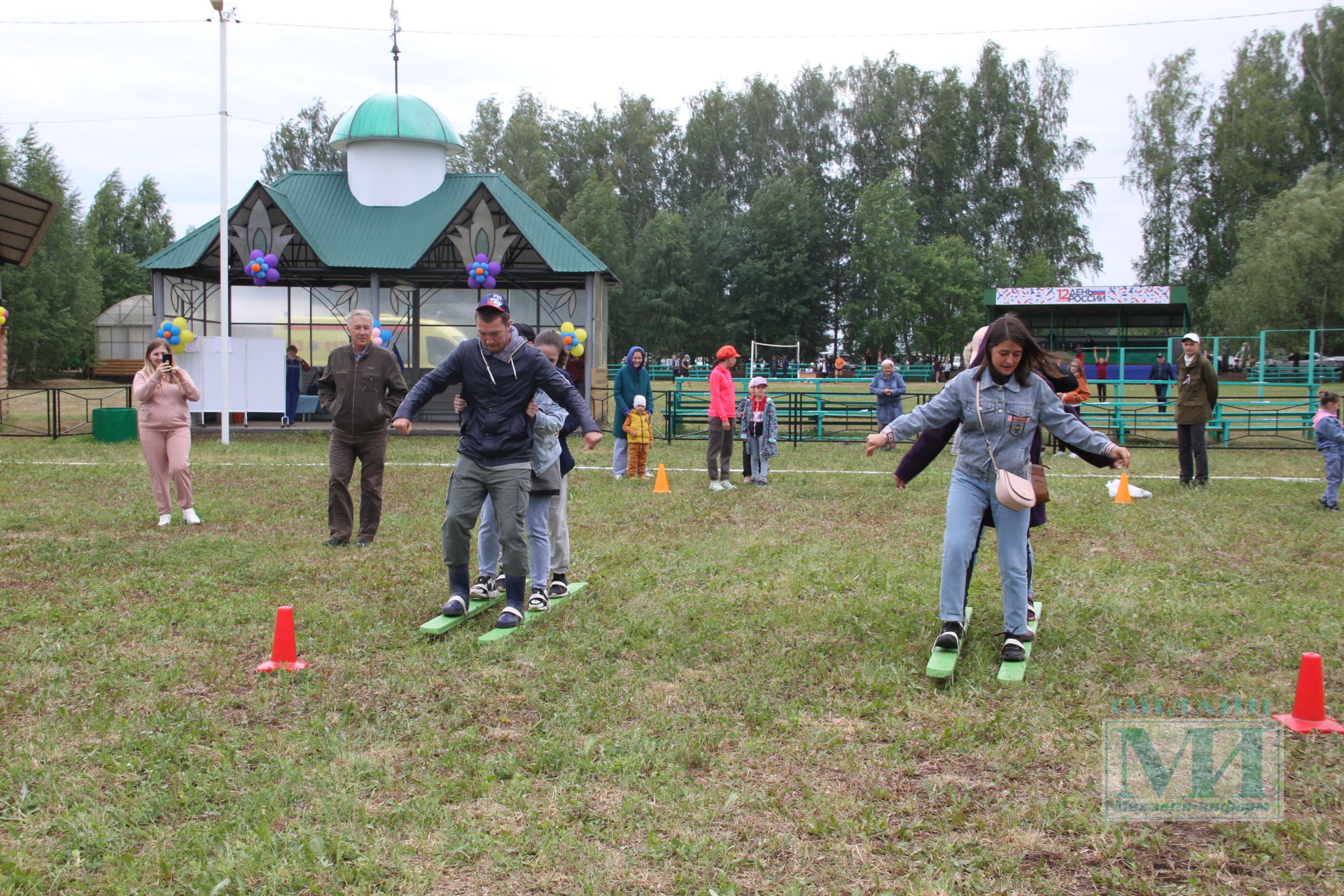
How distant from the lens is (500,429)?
6.06 meters

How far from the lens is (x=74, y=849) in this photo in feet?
11.0

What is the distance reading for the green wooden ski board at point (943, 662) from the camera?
5070 mm

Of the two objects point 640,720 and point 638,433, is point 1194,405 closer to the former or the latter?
point 638,433

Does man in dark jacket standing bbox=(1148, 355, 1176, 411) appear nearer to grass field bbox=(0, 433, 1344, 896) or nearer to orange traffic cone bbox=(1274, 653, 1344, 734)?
grass field bbox=(0, 433, 1344, 896)

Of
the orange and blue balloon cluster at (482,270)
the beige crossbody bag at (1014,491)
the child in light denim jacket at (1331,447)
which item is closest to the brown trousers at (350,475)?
the beige crossbody bag at (1014,491)

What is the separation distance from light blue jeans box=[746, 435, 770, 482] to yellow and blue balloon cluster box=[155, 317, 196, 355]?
466 inches

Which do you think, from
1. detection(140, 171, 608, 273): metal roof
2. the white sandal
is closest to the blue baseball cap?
the white sandal

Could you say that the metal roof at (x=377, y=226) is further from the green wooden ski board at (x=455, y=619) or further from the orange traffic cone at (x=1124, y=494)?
the green wooden ski board at (x=455, y=619)

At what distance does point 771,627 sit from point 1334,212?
147 feet

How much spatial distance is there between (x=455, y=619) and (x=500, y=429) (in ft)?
3.84

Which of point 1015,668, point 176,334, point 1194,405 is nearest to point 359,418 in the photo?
point 1015,668

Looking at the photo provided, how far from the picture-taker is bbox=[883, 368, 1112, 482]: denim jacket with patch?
17.4 feet

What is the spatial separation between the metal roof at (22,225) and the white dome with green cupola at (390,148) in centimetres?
1071

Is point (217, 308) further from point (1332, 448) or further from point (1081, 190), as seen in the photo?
point (1081, 190)
